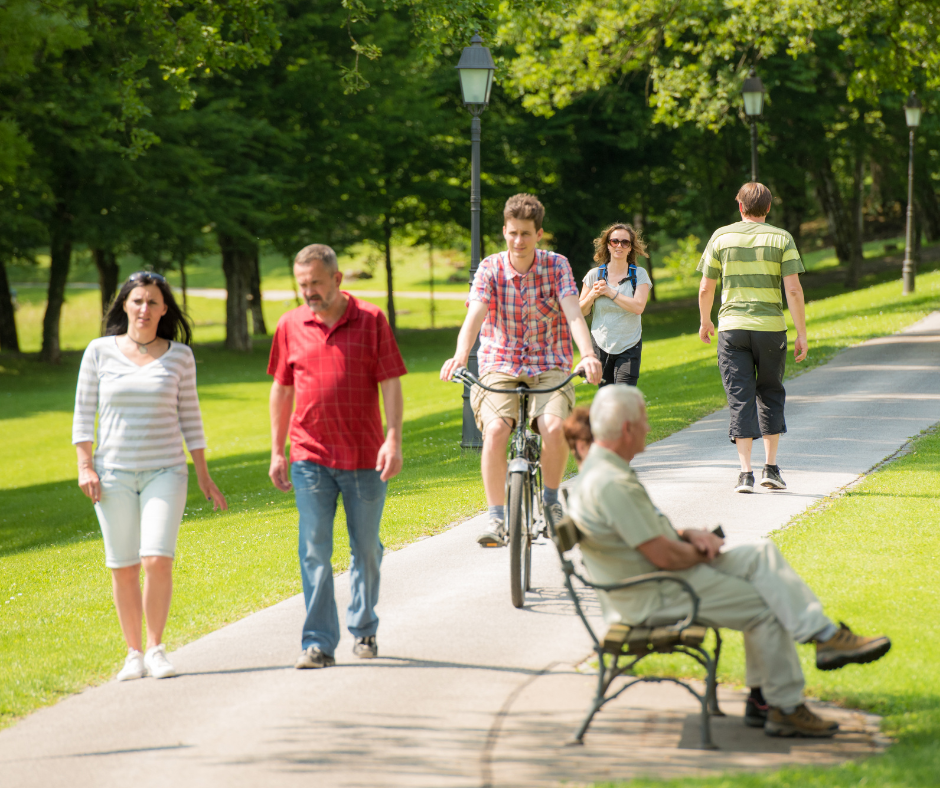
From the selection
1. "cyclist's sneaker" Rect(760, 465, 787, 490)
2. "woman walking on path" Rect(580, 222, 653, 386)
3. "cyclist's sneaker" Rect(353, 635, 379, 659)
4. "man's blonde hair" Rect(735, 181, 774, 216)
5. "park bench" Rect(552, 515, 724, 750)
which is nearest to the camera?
"park bench" Rect(552, 515, 724, 750)

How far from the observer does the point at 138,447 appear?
209 inches

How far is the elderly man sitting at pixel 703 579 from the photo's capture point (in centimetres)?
414

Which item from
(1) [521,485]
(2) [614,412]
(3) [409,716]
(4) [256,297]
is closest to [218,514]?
(1) [521,485]

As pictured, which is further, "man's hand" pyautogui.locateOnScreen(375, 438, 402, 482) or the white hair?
"man's hand" pyautogui.locateOnScreen(375, 438, 402, 482)

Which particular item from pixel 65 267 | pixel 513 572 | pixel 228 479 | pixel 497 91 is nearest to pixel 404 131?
pixel 497 91

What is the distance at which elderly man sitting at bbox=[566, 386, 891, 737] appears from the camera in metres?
4.14

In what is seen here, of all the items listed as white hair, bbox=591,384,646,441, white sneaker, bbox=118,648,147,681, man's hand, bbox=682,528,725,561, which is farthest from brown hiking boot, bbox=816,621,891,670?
white sneaker, bbox=118,648,147,681

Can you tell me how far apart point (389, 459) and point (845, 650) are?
215cm

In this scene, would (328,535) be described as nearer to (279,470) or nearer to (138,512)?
(279,470)

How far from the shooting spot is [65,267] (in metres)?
35.5

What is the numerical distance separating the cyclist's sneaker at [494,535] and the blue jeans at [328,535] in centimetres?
108

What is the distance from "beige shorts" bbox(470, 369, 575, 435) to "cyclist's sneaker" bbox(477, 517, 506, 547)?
58cm

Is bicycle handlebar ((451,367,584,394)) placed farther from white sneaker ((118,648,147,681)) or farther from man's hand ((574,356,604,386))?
white sneaker ((118,648,147,681))

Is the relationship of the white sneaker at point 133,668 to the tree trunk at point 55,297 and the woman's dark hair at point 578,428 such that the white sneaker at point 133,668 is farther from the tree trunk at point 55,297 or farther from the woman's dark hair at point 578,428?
the tree trunk at point 55,297
